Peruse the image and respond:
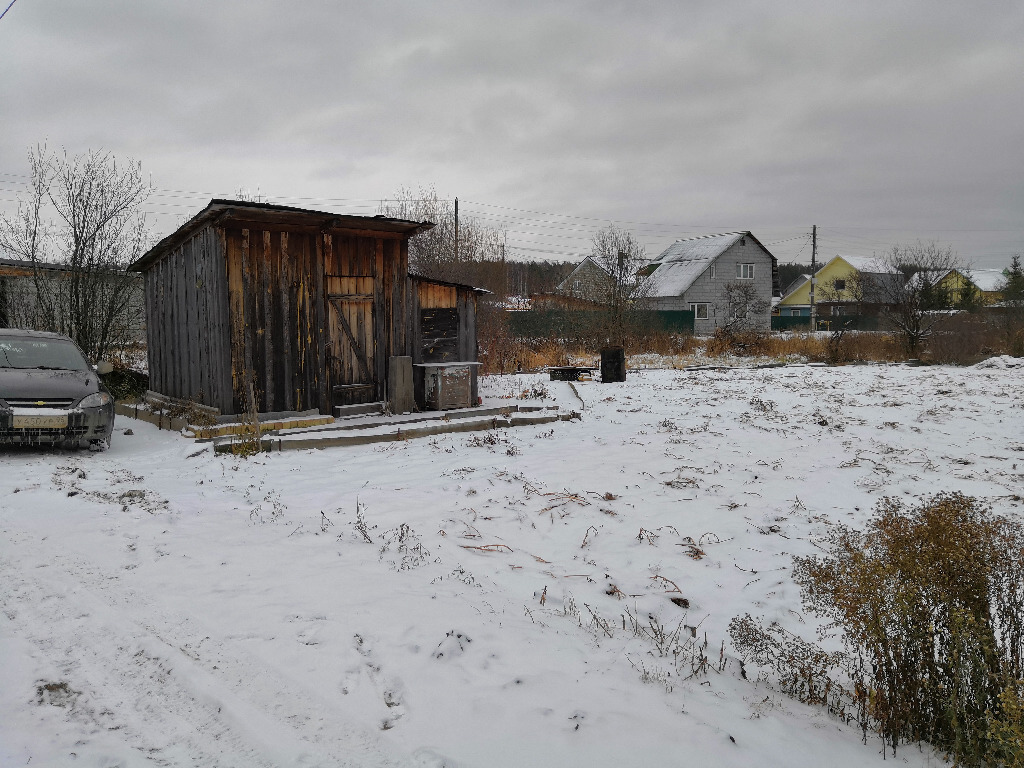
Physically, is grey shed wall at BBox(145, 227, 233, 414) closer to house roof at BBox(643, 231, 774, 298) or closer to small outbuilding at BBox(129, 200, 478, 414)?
small outbuilding at BBox(129, 200, 478, 414)

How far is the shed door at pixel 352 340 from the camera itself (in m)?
9.77

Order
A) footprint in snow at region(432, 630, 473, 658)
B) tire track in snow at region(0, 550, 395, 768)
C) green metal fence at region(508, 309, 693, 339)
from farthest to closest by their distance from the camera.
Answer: green metal fence at region(508, 309, 693, 339) < footprint in snow at region(432, 630, 473, 658) < tire track in snow at region(0, 550, 395, 768)

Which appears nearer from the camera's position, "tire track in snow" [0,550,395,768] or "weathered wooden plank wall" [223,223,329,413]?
"tire track in snow" [0,550,395,768]

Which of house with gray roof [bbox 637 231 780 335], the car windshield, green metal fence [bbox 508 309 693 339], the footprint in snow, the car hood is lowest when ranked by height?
the footprint in snow

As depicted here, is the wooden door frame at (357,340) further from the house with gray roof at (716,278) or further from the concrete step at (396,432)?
the house with gray roof at (716,278)

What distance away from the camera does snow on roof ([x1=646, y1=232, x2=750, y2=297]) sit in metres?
40.7

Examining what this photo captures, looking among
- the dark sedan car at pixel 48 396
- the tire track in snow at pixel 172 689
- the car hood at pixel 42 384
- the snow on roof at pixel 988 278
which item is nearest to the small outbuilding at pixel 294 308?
the dark sedan car at pixel 48 396

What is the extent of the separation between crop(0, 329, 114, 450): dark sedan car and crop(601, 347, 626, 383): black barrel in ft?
36.1

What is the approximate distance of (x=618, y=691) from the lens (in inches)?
113

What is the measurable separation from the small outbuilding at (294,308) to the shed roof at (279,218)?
2 centimetres

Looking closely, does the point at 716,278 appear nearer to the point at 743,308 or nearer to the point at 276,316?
the point at 743,308

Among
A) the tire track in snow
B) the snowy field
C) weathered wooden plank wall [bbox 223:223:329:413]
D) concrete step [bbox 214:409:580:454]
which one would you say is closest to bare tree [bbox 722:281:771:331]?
concrete step [bbox 214:409:580:454]

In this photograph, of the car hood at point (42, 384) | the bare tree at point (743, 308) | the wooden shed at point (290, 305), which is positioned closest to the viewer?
the car hood at point (42, 384)

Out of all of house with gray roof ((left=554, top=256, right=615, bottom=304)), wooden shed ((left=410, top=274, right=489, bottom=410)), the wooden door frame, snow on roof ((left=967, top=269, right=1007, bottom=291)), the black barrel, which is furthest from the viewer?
snow on roof ((left=967, top=269, right=1007, bottom=291))
